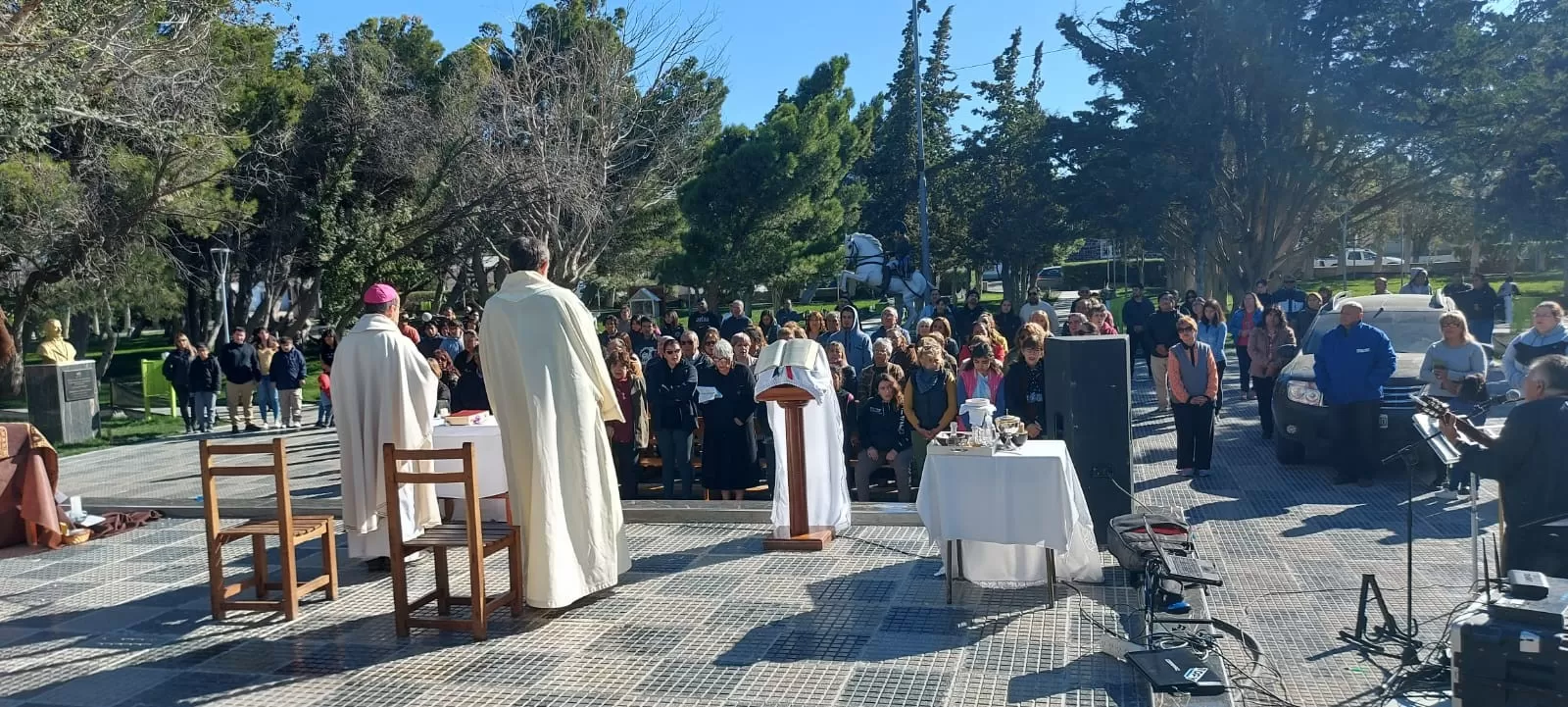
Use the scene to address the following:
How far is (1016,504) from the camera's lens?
6.27 metres

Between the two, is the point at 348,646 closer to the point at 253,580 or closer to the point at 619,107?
the point at 253,580

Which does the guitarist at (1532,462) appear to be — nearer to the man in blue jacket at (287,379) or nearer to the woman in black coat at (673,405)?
the woman in black coat at (673,405)

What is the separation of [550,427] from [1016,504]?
2.63 metres

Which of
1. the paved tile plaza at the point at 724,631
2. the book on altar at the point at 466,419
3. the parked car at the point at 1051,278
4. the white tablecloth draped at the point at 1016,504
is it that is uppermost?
the parked car at the point at 1051,278

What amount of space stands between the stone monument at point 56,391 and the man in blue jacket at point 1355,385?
55.9 feet

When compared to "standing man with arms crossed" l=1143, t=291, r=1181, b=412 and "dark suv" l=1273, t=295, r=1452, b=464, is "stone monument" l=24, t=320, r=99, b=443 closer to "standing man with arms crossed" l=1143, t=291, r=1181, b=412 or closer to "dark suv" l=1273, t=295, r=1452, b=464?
"standing man with arms crossed" l=1143, t=291, r=1181, b=412

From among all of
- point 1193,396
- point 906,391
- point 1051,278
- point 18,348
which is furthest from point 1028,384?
point 1051,278

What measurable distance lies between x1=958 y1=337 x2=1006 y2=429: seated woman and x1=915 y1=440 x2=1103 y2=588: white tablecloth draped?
2.84m

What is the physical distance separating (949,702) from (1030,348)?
199 inches

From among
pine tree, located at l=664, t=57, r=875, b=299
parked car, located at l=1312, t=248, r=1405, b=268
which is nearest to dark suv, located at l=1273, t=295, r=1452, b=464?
pine tree, located at l=664, t=57, r=875, b=299

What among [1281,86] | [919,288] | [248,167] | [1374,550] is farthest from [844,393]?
[1281,86]

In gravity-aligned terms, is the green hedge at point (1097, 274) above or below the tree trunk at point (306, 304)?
above

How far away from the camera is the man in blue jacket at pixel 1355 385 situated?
31.9 feet

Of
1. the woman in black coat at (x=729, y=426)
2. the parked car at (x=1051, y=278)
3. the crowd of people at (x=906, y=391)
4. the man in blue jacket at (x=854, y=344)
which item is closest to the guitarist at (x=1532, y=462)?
the crowd of people at (x=906, y=391)
